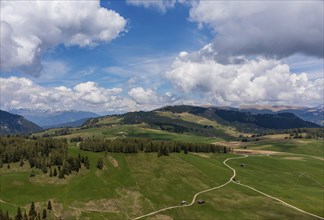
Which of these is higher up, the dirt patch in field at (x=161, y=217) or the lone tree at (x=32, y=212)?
the lone tree at (x=32, y=212)

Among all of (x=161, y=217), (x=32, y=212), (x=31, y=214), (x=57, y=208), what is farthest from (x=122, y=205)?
(x=31, y=214)

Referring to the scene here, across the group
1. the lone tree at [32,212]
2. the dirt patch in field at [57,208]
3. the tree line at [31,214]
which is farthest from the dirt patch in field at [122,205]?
the lone tree at [32,212]

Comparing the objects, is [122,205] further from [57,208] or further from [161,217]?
[57,208]

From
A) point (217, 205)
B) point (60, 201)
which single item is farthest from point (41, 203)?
point (217, 205)

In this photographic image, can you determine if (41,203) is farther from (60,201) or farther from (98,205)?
(98,205)

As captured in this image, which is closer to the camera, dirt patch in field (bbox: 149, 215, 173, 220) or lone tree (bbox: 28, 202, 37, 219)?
lone tree (bbox: 28, 202, 37, 219)

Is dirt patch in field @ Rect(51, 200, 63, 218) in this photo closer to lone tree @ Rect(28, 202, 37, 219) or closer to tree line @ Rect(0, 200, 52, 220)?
tree line @ Rect(0, 200, 52, 220)

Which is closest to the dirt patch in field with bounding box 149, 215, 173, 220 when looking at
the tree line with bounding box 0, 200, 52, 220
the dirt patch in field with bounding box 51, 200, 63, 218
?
the dirt patch in field with bounding box 51, 200, 63, 218

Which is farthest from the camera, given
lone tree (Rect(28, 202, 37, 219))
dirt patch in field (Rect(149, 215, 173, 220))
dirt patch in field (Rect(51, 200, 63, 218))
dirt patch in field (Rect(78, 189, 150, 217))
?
dirt patch in field (Rect(78, 189, 150, 217))

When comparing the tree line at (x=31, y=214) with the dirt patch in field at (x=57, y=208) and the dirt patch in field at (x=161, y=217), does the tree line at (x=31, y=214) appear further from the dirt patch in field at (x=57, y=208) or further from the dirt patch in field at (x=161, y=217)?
the dirt patch in field at (x=161, y=217)

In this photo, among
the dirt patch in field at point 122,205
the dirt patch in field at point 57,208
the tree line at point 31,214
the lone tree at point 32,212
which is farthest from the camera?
the dirt patch in field at point 122,205

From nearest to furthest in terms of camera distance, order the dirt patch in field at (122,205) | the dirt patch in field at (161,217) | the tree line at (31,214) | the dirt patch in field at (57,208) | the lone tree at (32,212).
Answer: the tree line at (31,214), the lone tree at (32,212), the dirt patch in field at (57,208), the dirt patch in field at (161,217), the dirt patch in field at (122,205)
